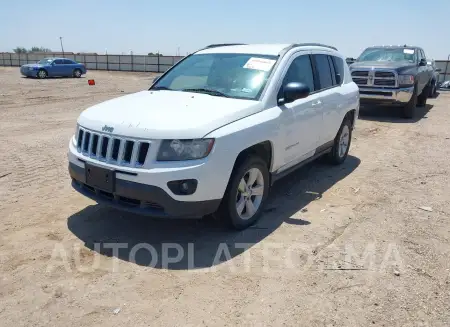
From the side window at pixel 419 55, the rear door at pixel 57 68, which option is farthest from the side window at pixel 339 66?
the rear door at pixel 57 68

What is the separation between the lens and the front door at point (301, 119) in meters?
4.39

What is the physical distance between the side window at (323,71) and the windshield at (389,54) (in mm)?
7443

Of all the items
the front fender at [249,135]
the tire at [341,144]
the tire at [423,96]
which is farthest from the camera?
the tire at [423,96]

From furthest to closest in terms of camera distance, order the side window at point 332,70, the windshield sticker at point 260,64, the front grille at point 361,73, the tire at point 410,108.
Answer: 1. the front grille at point 361,73
2. the tire at point 410,108
3. the side window at point 332,70
4. the windshield sticker at point 260,64

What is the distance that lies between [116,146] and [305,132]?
2340 mm

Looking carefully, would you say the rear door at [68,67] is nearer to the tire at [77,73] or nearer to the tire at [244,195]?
the tire at [77,73]

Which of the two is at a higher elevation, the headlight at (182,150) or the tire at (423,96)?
the headlight at (182,150)

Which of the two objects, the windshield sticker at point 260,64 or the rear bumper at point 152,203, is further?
the windshield sticker at point 260,64

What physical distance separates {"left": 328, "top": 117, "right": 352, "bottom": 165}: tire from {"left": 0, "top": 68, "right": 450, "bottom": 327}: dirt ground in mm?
550

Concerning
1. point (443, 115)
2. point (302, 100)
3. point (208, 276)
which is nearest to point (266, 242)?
point (208, 276)

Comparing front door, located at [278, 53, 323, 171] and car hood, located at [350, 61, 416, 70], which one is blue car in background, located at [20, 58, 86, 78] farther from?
front door, located at [278, 53, 323, 171]

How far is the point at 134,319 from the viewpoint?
107 inches

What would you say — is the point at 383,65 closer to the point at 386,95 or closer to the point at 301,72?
the point at 386,95

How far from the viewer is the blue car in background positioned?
2645cm
